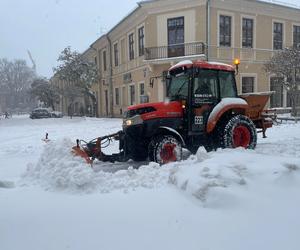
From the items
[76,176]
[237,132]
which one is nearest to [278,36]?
[237,132]

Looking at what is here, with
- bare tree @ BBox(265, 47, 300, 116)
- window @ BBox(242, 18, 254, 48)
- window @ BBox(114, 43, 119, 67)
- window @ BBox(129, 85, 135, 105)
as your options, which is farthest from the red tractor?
window @ BBox(114, 43, 119, 67)

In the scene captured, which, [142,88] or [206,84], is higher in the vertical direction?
[142,88]

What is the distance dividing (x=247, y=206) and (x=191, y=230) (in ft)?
2.95

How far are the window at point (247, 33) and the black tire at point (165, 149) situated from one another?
63.3 ft

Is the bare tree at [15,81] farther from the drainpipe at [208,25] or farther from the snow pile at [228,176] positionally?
the snow pile at [228,176]

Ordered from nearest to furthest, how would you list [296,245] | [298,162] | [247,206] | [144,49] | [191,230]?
[296,245] → [191,230] → [247,206] → [298,162] → [144,49]

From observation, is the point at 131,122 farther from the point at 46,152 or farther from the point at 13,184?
the point at 13,184

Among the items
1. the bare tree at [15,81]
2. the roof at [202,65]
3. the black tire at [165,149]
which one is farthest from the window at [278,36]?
the bare tree at [15,81]

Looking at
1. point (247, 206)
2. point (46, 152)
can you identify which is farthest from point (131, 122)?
point (247, 206)

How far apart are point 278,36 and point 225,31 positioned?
5294 millimetres

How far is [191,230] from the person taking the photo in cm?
427

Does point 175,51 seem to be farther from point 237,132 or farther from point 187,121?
point 187,121

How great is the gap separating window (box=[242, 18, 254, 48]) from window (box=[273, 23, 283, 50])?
7.87 ft

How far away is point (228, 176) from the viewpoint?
5223 millimetres
